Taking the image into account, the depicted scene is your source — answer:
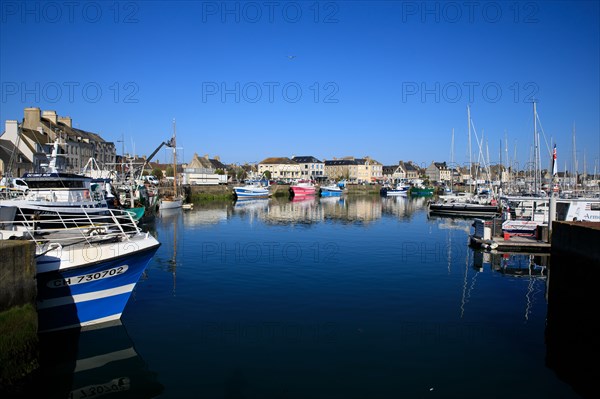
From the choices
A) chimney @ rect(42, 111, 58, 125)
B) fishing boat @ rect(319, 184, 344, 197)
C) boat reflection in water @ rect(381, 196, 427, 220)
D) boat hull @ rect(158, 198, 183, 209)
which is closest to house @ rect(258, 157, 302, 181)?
fishing boat @ rect(319, 184, 344, 197)

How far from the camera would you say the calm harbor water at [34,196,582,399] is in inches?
466

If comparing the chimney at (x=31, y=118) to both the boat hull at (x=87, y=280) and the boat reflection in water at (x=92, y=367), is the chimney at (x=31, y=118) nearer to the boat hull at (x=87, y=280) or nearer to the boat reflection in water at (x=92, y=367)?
the boat hull at (x=87, y=280)

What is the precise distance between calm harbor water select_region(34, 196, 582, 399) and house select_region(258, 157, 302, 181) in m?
143

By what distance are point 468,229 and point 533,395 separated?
126 feet

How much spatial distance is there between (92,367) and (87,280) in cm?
264

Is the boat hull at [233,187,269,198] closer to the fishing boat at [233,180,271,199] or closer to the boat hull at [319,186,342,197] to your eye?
the fishing boat at [233,180,271,199]

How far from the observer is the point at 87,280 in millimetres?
14086

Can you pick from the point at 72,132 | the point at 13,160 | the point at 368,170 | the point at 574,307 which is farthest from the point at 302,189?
the point at 574,307

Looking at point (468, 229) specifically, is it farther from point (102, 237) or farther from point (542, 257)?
point (102, 237)

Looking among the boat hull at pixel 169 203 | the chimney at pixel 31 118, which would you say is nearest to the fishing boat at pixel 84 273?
the boat hull at pixel 169 203

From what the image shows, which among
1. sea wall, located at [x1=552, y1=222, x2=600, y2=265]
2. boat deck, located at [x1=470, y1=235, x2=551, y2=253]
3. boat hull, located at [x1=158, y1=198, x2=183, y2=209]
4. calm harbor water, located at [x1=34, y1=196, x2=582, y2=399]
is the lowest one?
calm harbor water, located at [x1=34, y1=196, x2=582, y2=399]

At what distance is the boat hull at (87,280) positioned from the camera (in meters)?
13.4

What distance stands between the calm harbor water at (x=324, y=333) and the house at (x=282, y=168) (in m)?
143

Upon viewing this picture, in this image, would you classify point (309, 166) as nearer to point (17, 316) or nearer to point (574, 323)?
point (574, 323)
